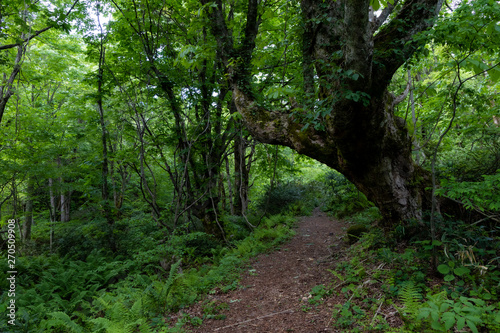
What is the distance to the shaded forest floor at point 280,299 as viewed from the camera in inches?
125

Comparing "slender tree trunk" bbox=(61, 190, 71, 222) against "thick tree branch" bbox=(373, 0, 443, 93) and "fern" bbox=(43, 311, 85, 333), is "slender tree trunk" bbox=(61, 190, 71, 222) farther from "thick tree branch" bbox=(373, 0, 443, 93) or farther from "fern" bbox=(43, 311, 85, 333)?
"thick tree branch" bbox=(373, 0, 443, 93)

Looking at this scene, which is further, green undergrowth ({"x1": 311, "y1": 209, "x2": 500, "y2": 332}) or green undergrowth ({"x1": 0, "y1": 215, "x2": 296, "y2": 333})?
green undergrowth ({"x1": 0, "y1": 215, "x2": 296, "y2": 333})

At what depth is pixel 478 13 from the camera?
2824mm

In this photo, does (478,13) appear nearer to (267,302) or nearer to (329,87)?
(329,87)

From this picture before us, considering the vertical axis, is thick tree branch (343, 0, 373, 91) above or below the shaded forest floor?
above

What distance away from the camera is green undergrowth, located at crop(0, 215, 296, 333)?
374cm

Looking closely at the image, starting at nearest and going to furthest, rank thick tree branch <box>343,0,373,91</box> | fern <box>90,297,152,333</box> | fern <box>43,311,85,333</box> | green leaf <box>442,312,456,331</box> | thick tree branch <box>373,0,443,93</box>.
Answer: green leaf <box>442,312,456,331</box>, thick tree branch <box>343,0,373,91</box>, fern <box>90,297,152,333</box>, thick tree branch <box>373,0,443,93</box>, fern <box>43,311,85,333</box>

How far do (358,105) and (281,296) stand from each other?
3.05 metres

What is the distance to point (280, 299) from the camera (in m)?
3.84

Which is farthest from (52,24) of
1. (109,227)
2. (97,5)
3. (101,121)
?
(109,227)

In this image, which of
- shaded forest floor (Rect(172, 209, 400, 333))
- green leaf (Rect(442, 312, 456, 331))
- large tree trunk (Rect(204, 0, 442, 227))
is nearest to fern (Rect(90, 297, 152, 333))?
shaded forest floor (Rect(172, 209, 400, 333))

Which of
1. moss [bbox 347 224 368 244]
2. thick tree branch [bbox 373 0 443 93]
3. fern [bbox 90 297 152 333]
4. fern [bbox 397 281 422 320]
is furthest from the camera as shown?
Result: moss [bbox 347 224 368 244]

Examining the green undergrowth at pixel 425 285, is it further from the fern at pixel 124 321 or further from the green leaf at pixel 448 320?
the fern at pixel 124 321

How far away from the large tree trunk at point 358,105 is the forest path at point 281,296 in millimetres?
1821
